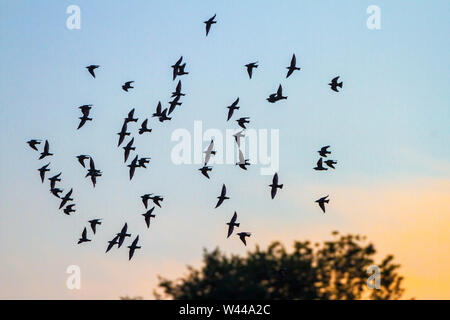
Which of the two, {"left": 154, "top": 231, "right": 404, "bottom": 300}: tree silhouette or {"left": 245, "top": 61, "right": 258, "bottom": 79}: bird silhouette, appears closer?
{"left": 245, "top": 61, "right": 258, "bottom": 79}: bird silhouette

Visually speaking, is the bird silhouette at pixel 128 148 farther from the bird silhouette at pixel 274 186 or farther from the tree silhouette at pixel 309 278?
the tree silhouette at pixel 309 278

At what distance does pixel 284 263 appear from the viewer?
98750 mm

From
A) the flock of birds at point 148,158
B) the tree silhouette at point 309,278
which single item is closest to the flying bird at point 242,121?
the flock of birds at point 148,158

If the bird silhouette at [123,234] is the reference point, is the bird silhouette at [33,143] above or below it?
above

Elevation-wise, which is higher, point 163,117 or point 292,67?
point 292,67

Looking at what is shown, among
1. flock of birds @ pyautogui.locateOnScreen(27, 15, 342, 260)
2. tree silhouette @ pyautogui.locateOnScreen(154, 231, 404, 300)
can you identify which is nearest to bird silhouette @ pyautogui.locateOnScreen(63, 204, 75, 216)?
flock of birds @ pyautogui.locateOnScreen(27, 15, 342, 260)

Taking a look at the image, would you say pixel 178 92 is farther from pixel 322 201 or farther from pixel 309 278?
pixel 309 278

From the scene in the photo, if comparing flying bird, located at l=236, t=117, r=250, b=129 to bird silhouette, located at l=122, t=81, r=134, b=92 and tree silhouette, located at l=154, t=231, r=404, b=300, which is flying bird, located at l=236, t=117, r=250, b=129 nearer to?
bird silhouette, located at l=122, t=81, r=134, b=92

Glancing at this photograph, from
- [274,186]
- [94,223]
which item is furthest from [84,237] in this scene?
[274,186]

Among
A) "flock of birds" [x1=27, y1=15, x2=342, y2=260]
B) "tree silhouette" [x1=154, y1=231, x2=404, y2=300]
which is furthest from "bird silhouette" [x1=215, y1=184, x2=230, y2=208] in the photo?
"tree silhouette" [x1=154, y1=231, x2=404, y2=300]

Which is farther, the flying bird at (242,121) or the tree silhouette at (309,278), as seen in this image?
the tree silhouette at (309,278)

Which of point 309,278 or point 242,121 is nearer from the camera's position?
point 242,121

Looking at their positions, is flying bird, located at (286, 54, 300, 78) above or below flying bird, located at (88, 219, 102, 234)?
above
